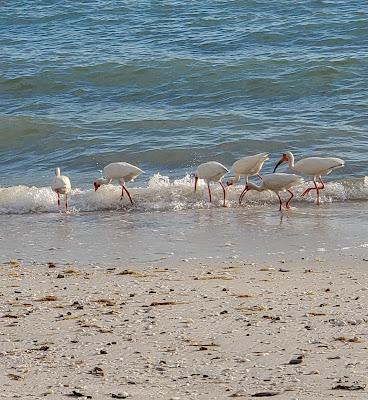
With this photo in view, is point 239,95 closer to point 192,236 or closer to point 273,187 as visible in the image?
point 273,187

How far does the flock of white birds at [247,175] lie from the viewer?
11.7m

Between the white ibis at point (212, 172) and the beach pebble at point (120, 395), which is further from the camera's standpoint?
the white ibis at point (212, 172)

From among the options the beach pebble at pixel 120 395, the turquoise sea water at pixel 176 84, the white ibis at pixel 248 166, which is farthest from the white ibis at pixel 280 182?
the beach pebble at pixel 120 395

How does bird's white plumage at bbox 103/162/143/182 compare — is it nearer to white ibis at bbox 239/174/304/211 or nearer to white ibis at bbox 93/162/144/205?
white ibis at bbox 93/162/144/205

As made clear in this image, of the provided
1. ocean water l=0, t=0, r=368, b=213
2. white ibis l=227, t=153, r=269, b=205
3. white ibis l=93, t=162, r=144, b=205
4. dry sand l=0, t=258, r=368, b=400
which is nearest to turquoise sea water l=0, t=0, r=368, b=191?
ocean water l=0, t=0, r=368, b=213

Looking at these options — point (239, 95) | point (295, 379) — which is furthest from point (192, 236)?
point (239, 95)

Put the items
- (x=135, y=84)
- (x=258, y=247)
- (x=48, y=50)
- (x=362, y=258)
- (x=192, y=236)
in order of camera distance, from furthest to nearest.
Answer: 1. (x=48, y=50)
2. (x=135, y=84)
3. (x=192, y=236)
4. (x=258, y=247)
5. (x=362, y=258)

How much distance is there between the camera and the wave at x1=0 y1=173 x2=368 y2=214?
472 inches

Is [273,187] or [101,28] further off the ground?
[101,28]

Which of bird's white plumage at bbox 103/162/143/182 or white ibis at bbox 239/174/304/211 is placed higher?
bird's white plumage at bbox 103/162/143/182

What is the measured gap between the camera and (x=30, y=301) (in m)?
7.38

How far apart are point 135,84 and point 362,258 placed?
35.3 ft

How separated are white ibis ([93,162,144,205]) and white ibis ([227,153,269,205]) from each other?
117 centimetres

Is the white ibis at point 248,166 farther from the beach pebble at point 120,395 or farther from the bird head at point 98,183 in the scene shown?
the beach pebble at point 120,395
